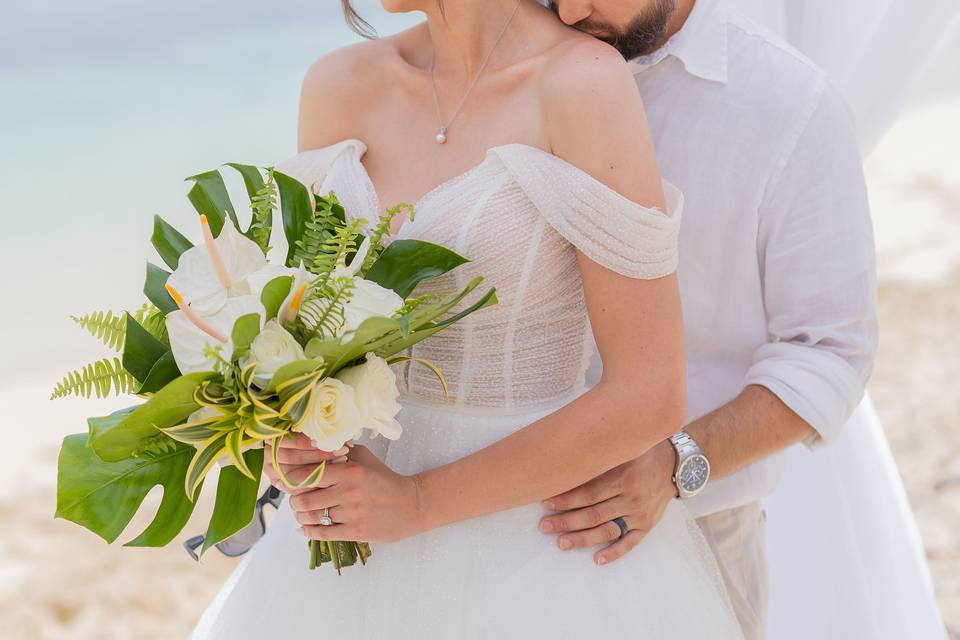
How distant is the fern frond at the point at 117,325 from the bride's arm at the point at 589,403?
32 cm

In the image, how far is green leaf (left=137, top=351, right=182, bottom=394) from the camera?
146cm

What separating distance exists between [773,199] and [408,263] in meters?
0.80

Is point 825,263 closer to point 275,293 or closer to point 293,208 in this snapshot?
point 293,208

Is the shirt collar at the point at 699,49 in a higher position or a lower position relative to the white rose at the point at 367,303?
lower

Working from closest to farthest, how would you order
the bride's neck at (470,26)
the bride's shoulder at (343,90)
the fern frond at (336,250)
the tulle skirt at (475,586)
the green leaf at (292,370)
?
the green leaf at (292,370) < the fern frond at (336,250) < the tulle skirt at (475,586) < the bride's neck at (470,26) < the bride's shoulder at (343,90)

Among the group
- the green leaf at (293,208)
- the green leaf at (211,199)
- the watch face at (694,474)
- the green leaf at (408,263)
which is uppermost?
the green leaf at (211,199)

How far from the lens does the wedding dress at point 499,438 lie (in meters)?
1.63

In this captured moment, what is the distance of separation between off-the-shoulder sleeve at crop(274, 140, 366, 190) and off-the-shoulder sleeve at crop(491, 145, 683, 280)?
0.40 meters

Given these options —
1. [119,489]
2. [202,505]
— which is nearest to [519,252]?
[119,489]

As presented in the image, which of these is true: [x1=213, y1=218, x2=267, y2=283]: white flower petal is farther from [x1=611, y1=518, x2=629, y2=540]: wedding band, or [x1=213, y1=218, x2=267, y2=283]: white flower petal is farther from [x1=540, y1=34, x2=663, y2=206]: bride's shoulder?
[x1=611, y1=518, x2=629, y2=540]: wedding band

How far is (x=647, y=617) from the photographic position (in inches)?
65.6

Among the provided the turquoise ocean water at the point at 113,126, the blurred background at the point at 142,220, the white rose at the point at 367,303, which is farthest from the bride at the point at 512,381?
the turquoise ocean water at the point at 113,126

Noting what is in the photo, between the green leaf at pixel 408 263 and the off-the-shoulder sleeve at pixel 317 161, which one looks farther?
the off-the-shoulder sleeve at pixel 317 161

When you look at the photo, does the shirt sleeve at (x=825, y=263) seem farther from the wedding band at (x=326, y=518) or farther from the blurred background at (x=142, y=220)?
the wedding band at (x=326, y=518)
